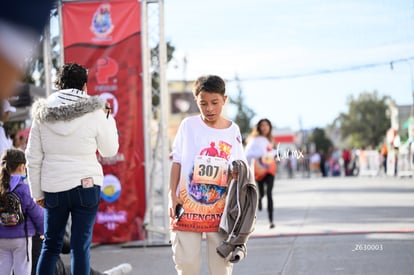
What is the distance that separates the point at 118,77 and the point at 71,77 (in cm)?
447

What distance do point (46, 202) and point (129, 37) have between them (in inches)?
200

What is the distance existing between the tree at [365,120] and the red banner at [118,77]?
45351mm

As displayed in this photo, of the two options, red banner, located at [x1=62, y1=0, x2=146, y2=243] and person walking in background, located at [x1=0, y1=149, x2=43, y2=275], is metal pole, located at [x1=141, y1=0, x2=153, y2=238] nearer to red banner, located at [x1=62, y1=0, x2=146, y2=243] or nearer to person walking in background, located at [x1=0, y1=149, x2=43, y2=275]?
red banner, located at [x1=62, y1=0, x2=146, y2=243]

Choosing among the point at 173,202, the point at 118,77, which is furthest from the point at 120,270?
the point at 118,77

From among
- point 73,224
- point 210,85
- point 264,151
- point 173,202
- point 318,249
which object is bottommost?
point 318,249

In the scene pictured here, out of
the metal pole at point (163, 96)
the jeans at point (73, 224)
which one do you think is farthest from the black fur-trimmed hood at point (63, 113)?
the metal pole at point (163, 96)

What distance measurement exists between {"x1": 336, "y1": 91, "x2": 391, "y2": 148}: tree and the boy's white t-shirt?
4973 centimetres

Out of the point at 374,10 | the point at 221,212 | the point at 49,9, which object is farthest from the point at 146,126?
the point at 49,9

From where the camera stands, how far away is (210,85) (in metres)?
4.84

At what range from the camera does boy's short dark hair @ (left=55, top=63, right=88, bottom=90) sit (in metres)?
5.30

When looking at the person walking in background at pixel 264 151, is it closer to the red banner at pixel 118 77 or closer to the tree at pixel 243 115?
the red banner at pixel 118 77

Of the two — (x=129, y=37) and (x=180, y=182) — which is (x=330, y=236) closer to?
(x=129, y=37)

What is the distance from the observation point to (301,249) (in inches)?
324

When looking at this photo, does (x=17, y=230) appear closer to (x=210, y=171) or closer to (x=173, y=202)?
(x=173, y=202)
